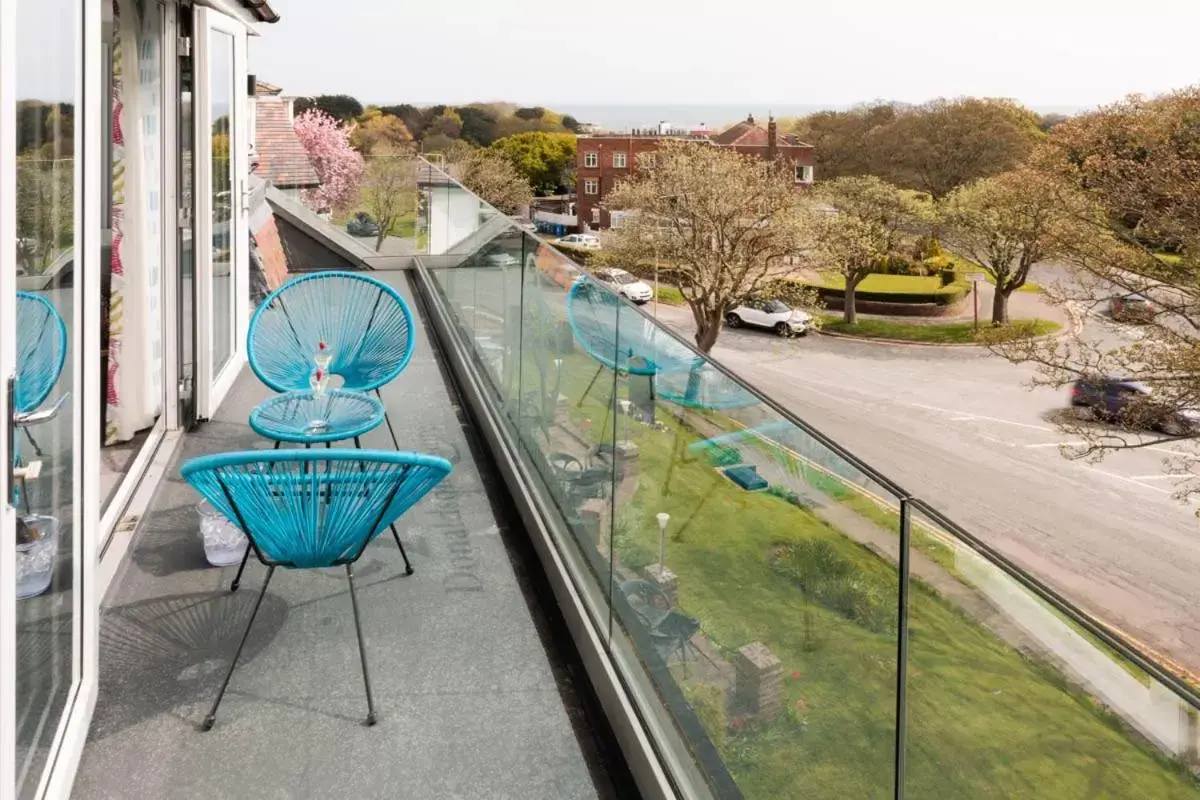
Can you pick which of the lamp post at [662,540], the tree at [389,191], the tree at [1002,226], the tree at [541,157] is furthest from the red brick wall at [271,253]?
the tree at [541,157]

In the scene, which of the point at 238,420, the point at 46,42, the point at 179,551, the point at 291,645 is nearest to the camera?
the point at 46,42

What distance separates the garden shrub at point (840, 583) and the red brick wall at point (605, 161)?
195 ft

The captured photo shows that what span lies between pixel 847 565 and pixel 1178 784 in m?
0.52

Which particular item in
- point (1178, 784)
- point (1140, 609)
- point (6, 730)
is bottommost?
point (1140, 609)

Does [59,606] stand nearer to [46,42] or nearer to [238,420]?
[46,42]

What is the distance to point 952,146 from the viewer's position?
59.5 meters

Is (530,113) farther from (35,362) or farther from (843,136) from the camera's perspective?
(35,362)

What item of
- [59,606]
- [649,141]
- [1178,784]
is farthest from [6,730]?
[649,141]

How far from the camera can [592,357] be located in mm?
2988

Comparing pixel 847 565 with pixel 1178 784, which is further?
pixel 847 565

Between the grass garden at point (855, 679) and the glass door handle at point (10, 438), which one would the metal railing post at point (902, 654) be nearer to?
the grass garden at point (855, 679)

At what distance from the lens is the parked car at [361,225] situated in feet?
34.5

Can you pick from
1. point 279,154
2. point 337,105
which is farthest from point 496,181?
point 279,154

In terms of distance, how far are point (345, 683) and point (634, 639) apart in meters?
0.74
